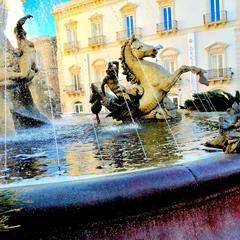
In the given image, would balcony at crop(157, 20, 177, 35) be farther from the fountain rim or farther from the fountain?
the fountain rim

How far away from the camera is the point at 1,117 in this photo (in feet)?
17.1

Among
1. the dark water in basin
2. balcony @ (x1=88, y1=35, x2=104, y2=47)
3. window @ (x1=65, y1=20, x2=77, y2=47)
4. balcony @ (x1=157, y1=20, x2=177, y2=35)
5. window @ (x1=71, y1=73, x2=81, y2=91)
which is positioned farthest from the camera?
window @ (x1=65, y1=20, x2=77, y2=47)

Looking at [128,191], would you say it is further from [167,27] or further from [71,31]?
[71,31]

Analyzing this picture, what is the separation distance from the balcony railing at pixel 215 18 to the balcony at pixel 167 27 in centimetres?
164

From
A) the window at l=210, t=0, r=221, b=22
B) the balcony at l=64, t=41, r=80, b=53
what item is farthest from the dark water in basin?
the balcony at l=64, t=41, r=80, b=53

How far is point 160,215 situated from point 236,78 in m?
19.6

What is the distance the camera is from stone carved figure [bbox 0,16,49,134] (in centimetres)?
584

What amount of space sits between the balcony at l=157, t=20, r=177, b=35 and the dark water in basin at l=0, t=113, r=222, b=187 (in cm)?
1770

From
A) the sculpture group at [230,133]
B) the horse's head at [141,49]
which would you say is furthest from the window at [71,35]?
the sculpture group at [230,133]

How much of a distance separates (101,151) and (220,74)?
18.5m

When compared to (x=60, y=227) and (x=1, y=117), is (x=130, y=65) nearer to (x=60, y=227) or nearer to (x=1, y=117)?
(x=1, y=117)

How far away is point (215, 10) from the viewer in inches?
832

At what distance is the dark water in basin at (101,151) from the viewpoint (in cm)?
272

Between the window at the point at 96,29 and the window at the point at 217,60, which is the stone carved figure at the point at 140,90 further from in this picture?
the window at the point at 96,29
